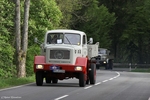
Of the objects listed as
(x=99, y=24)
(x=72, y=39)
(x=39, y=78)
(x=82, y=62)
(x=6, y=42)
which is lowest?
(x=39, y=78)

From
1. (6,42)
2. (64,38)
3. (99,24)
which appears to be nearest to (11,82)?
(64,38)

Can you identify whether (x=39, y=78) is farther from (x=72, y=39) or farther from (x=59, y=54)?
(x=72, y=39)

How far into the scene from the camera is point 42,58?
26.6 m

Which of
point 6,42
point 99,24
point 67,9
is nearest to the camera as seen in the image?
point 6,42

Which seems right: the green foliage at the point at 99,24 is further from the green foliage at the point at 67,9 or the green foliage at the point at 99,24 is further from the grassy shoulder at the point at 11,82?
the grassy shoulder at the point at 11,82

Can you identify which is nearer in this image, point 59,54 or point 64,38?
point 59,54

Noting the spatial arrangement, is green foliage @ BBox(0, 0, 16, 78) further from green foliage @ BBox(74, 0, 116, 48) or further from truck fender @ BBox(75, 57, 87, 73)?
green foliage @ BBox(74, 0, 116, 48)

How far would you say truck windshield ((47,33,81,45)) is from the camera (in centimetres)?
2722

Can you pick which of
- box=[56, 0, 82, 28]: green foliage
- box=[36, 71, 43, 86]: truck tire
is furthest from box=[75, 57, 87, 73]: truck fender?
box=[56, 0, 82, 28]: green foliage

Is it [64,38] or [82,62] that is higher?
[64,38]

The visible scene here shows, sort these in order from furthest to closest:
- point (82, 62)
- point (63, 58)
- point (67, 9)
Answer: point (67, 9), point (63, 58), point (82, 62)

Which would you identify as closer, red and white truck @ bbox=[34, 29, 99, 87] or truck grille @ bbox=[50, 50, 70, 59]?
red and white truck @ bbox=[34, 29, 99, 87]

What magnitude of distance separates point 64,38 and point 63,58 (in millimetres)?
1403

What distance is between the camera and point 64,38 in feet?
89.7
